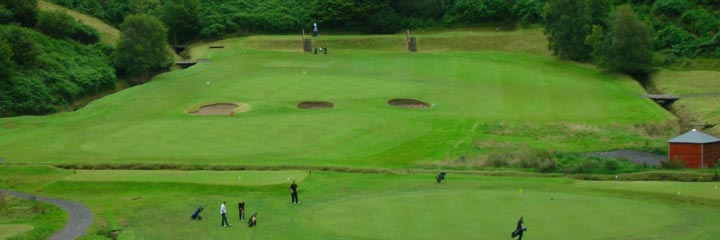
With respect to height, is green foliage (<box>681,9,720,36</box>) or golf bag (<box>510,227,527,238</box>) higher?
green foliage (<box>681,9,720,36</box>)

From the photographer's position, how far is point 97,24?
415ft

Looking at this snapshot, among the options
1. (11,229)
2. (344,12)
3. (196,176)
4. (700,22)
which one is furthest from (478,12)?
(11,229)

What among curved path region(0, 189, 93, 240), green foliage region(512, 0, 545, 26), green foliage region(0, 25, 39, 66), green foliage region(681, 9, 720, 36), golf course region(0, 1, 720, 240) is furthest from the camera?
green foliage region(512, 0, 545, 26)

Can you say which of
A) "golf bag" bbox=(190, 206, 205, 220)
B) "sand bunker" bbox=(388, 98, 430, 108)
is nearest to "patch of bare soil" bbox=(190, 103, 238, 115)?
"sand bunker" bbox=(388, 98, 430, 108)

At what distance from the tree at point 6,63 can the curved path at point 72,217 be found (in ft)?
115

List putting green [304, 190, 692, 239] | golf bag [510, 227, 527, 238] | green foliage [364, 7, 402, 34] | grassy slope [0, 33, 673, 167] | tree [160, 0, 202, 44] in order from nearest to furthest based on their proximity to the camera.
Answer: golf bag [510, 227, 527, 238] < putting green [304, 190, 692, 239] < grassy slope [0, 33, 673, 167] < tree [160, 0, 202, 44] < green foliage [364, 7, 402, 34]

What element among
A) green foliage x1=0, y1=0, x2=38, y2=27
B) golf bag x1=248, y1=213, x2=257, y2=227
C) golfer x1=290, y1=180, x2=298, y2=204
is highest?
green foliage x1=0, y1=0, x2=38, y2=27

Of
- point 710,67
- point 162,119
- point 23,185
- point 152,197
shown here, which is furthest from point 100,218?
point 710,67

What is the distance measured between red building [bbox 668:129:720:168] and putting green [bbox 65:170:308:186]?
25.7 metres

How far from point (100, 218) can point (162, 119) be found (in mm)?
34639

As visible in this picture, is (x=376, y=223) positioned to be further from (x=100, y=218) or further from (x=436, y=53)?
(x=436, y=53)

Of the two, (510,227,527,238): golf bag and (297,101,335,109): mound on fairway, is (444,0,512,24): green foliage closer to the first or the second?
(297,101,335,109): mound on fairway

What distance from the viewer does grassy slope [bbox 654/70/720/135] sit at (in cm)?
8412

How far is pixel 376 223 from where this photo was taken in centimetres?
5059
